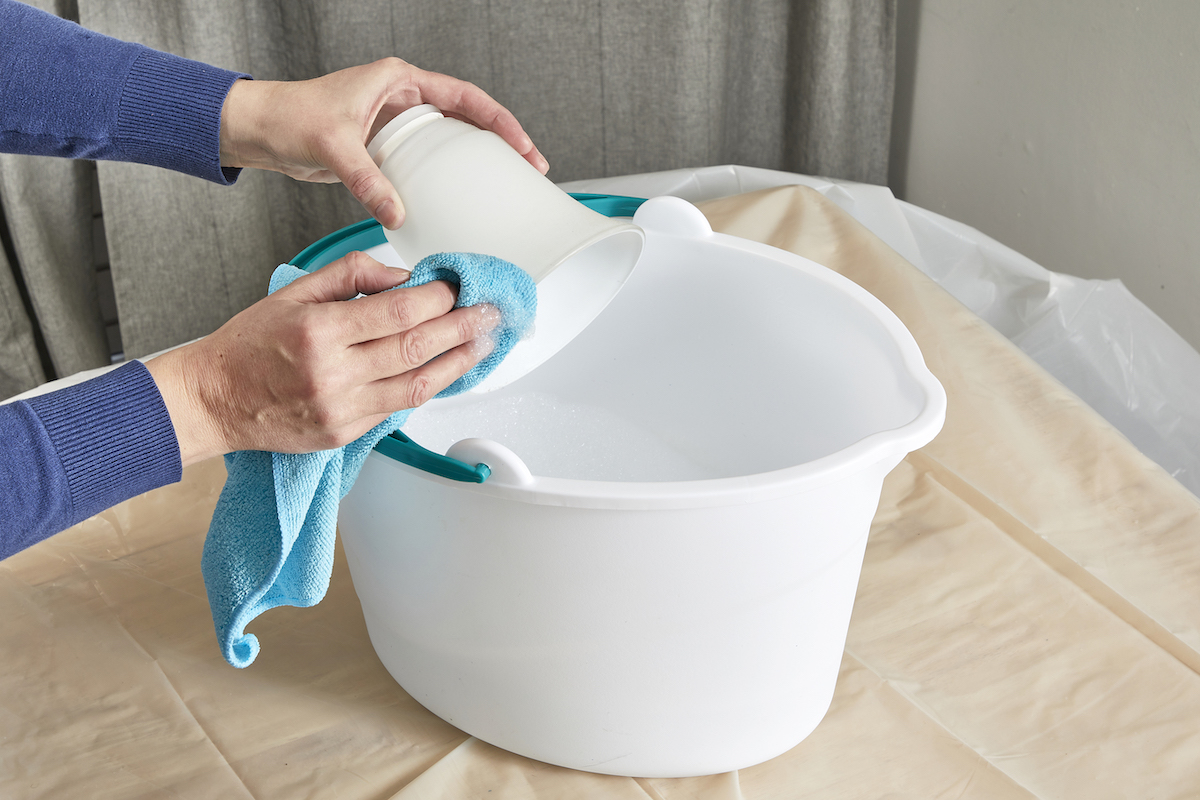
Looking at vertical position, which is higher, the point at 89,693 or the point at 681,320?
the point at 681,320

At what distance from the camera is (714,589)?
0.55 metres

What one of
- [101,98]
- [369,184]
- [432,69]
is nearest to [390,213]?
[369,184]

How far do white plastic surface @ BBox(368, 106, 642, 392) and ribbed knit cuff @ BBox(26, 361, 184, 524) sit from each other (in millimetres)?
193

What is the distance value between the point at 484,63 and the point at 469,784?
869 millimetres

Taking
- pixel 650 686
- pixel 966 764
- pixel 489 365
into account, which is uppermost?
pixel 489 365

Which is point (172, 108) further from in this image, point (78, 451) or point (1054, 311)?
point (1054, 311)

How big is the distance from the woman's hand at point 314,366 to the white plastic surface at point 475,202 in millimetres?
77

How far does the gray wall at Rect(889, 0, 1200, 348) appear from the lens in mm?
950

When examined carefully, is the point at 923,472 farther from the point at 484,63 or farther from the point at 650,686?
the point at 484,63

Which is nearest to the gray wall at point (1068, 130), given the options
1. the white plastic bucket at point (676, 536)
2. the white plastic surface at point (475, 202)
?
the white plastic bucket at point (676, 536)

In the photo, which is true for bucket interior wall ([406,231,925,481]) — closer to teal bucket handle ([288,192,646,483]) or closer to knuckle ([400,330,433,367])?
teal bucket handle ([288,192,646,483])

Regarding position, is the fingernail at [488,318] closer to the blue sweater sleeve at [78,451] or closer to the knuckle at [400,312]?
Answer: the knuckle at [400,312]

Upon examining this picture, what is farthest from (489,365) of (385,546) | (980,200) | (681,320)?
(980,200)

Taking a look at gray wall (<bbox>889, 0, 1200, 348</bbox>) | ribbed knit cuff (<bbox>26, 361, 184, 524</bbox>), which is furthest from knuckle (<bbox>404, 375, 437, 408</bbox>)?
gray wall (<bbox>889, 0, 1200, 348</bbox>)
